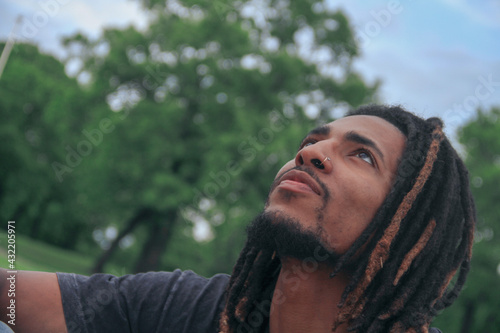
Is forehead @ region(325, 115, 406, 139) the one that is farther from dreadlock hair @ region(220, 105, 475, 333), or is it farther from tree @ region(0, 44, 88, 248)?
tree @ region(0, 44, 88, 248)

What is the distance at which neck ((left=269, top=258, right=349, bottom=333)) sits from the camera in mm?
2189

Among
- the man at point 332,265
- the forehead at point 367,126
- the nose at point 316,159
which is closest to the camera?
the man at point 332,265

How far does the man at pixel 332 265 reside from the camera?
7.02 feet

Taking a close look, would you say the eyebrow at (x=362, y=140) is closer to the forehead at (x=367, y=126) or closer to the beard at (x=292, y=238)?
the forehead at (x=367, y=126)

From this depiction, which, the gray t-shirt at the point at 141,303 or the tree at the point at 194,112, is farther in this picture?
the tree at the point at 194,112

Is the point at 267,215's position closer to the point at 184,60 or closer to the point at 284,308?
the point at 284,308

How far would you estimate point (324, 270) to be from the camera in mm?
2199

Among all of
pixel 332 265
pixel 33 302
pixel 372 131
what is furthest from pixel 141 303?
pixel 372 131

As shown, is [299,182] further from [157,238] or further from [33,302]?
[157,238]

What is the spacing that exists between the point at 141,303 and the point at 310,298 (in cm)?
82

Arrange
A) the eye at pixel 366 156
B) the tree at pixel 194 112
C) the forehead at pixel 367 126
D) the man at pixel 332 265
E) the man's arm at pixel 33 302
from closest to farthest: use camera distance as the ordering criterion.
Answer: the man's arm at pixel 33 302 < the man at pixel 332 265 < the eye at pixel 366 156 < the forehead at pixel 367 126 < the tree at pixel 194 112

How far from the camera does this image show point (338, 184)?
7.26ft

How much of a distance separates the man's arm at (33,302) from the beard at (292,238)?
3.16 ft

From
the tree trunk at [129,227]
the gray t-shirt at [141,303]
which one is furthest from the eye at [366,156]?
the tree trunk at [129,227]
